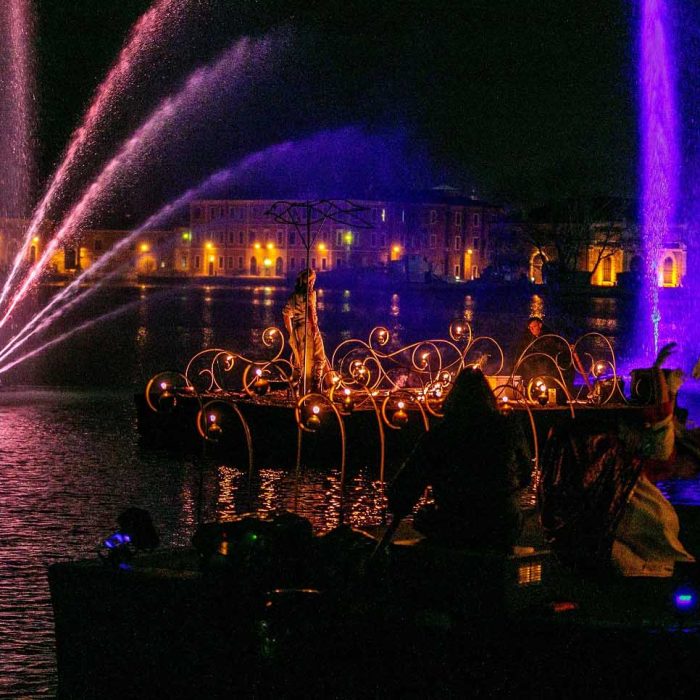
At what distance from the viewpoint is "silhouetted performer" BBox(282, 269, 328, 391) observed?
54.2 ft

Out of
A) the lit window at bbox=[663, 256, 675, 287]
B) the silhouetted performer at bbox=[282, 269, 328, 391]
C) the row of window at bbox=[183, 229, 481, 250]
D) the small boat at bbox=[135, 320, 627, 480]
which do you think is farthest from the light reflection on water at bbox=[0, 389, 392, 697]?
the row of window at bbox=[183, 229, 481, 250]

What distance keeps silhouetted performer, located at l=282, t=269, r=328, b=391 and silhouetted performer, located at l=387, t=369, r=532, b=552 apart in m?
10.1

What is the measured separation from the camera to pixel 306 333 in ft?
54.8

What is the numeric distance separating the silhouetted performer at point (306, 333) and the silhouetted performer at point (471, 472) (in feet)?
33.1

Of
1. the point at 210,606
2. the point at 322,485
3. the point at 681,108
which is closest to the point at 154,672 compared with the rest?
the point at 210,606

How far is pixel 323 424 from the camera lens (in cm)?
1586

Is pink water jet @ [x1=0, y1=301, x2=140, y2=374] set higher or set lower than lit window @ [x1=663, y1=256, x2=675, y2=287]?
lower

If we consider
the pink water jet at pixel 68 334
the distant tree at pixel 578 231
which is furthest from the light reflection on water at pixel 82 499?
the distant tree at pixel 578 231

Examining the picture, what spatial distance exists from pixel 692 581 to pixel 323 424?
9.19m

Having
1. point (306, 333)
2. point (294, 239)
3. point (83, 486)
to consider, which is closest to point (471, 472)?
point (83, 486)

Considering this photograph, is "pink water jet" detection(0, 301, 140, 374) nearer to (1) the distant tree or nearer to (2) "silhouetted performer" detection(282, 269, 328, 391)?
(2) "silhouetted performer" detection(282, 269, 328, 391)

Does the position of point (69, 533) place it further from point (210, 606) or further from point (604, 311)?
point (604, 311)

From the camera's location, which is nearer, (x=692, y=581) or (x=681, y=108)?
(x=692, y=581)

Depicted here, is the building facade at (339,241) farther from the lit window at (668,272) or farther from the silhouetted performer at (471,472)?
the silhouetted performer at (471,472)
